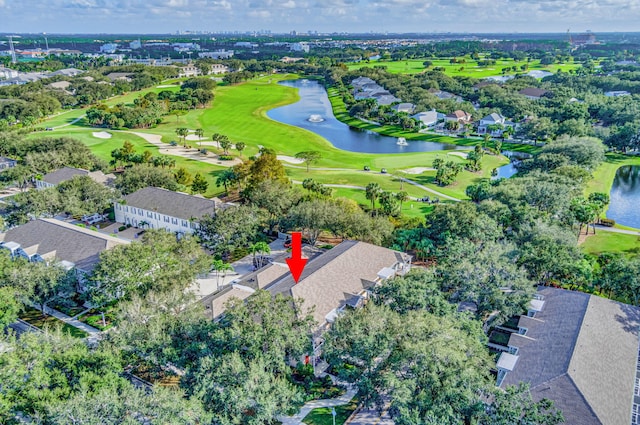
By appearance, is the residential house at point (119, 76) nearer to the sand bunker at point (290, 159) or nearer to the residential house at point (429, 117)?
the sand bunker at point (290, 159)

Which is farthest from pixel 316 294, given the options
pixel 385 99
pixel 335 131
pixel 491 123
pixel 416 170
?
pixel 385 99

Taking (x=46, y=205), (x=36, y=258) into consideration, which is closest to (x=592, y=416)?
(x=36, y=258)

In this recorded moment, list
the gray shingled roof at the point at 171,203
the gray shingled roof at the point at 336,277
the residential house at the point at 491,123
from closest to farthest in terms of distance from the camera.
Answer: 1. the gray shingled roof at the point at 336,277
2. the gray shingled roof at the point at 171,203
3. the residential house at the point at 491,123

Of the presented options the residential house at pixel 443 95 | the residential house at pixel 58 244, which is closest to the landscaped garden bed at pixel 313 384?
the residential house at pixel 58 244

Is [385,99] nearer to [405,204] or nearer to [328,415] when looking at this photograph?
[405,204]

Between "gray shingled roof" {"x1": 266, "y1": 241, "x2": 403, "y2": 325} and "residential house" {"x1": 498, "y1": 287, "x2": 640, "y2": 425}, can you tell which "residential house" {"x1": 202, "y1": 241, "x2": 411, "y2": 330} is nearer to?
"gray shingled roof" {"x1": 266, "y1": 241, "x2": 403, "y2": 325}

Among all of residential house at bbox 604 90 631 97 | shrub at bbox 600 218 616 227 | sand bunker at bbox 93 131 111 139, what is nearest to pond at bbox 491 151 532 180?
shrub at bbox 600 218 616 227

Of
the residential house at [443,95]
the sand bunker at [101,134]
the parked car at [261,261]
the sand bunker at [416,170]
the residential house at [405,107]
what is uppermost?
the residential house at [443,95]
